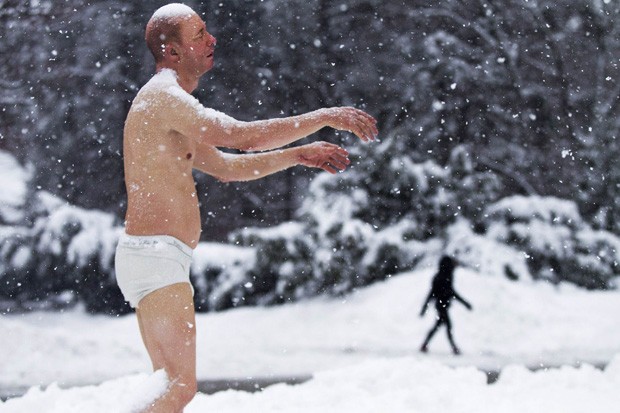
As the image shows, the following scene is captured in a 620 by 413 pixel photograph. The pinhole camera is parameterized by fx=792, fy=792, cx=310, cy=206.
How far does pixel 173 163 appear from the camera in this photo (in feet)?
8.93

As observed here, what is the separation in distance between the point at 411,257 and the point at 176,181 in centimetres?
676

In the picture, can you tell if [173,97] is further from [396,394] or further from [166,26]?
[396,394]

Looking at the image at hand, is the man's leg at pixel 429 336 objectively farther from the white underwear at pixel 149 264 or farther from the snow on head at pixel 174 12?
the snow on head at pixel 174 12

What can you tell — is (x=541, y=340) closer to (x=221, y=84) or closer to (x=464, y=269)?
(x=464, y=269)

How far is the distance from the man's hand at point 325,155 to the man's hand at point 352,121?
252mm

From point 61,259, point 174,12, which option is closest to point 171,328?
point 174,12

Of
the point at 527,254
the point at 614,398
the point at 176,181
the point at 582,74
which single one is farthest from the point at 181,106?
the point at 582,74

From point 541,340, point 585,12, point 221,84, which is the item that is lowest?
point 541,340

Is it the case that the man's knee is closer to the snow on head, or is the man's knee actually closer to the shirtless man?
the shirtless man

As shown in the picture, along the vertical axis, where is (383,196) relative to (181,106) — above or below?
below

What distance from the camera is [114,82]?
9.30 metres

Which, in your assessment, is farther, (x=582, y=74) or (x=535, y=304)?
(x=582, y=74)

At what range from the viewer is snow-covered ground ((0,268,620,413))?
608 centimetres

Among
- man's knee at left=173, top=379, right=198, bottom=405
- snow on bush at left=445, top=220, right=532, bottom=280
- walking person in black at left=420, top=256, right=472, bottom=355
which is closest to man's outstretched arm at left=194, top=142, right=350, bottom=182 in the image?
man's knee at left=173, top=379, right=198, bottom=405
